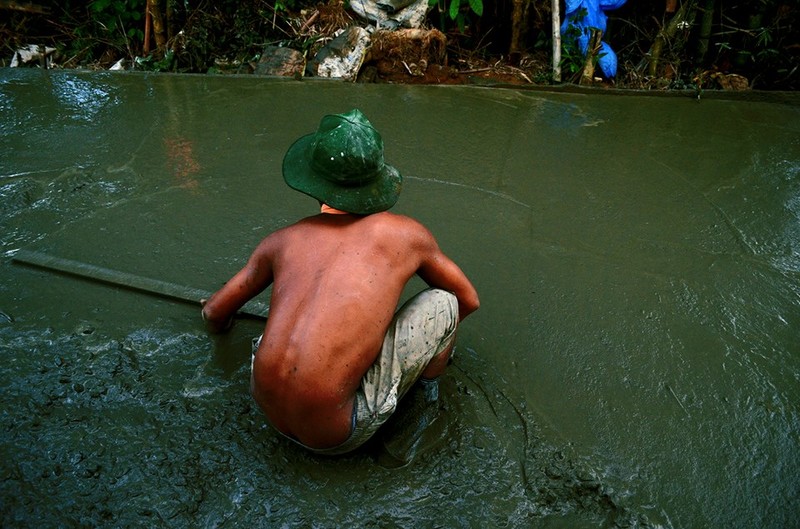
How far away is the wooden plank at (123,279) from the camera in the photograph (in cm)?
246

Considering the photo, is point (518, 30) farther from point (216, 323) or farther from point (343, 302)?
point (343, 302)

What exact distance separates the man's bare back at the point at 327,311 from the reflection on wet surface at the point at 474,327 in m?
0.27

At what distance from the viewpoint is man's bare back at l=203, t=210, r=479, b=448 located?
1.61 meters

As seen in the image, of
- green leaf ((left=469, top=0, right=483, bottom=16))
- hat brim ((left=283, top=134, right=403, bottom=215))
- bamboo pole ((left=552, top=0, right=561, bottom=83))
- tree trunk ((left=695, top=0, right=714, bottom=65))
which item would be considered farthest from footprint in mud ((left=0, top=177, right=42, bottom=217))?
tree trunk ((left=695, top=0, right=714, bottom=65))

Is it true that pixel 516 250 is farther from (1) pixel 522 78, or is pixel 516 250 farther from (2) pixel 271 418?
(1) pixel 522 78

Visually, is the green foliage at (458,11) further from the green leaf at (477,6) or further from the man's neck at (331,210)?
the man's neck at (331,210)

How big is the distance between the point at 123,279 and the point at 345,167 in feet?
4.52

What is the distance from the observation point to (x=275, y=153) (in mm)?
3680

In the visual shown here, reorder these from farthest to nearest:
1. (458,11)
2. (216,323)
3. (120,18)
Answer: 1. (120,18)
2. (458,11)
3. (216,323)

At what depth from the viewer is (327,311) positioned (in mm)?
1612

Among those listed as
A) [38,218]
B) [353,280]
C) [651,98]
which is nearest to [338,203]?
[353,280]

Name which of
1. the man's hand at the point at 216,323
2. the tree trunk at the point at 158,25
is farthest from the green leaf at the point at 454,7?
the man's hand at the point at 216,323

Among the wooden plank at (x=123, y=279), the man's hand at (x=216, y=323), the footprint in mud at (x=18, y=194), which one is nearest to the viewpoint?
the man's hand at (x=216, y=323)

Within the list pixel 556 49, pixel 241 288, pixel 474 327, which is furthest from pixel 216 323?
pixel 556 49
